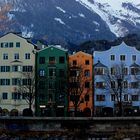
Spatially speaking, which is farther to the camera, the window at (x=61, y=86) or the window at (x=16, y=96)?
the window at (x=16, y=96)

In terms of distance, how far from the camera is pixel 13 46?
110562 mm

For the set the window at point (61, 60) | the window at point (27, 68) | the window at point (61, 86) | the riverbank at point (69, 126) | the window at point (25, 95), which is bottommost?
the riverbank at point (69, 126)

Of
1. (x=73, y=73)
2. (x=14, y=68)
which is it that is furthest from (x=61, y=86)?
(x=14, y=68)

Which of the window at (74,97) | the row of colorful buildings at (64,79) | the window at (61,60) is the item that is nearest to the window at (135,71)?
the row of colorful buildings at (64,79)

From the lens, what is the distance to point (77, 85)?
10269 cm

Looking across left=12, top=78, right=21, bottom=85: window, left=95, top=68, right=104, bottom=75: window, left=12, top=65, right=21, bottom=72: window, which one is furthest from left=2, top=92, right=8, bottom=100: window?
left=95, top=68, right=104, bottom=75: window

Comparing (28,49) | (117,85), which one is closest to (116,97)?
(117,85)

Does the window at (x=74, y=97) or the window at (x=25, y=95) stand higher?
the window at (x=25, y=95)

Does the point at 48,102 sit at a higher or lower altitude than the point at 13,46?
lower

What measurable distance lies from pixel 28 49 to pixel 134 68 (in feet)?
69.5

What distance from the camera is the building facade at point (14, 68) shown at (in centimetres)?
10831

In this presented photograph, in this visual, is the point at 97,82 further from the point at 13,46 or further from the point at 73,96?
the point at 13,46

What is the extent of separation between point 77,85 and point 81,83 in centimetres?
264

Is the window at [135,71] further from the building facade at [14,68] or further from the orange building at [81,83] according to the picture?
the building facade at [14,68]
